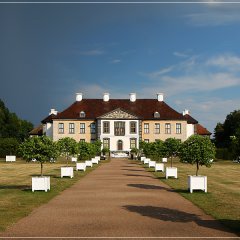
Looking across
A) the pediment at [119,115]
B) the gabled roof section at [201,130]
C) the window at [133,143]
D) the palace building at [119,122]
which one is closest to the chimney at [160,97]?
the palace building at [119,122]

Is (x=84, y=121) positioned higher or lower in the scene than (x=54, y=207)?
higher

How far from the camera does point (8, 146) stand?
74.2 metres

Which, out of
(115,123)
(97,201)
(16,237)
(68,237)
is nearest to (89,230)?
(68,237)

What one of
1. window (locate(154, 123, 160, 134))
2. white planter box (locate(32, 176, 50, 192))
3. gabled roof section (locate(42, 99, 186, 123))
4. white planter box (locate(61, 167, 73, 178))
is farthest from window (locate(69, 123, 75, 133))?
white planter box (locate(32, 176, 50, 192))

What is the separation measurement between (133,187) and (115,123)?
229 ft

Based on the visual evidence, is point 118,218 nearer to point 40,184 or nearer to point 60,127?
point 40,184

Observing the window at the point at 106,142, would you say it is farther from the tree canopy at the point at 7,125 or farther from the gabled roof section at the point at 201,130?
the gabled roof section at the point at 201,130

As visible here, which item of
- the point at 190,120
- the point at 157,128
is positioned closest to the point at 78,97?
the point at 157,128

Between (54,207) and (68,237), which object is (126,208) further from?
(68,237)

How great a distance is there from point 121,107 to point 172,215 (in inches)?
3264

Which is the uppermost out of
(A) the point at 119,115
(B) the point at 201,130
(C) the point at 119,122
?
(A) the point at 119,115

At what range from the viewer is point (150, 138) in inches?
3844

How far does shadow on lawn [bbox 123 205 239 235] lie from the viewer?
13617 millimetres

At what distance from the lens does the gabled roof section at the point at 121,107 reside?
96500 millimetres
